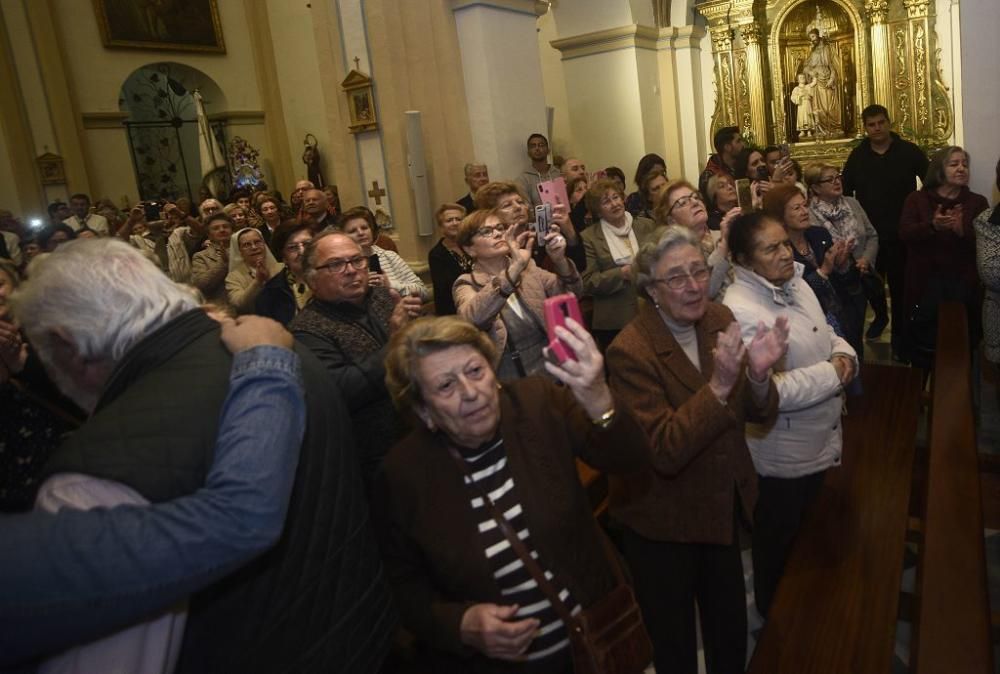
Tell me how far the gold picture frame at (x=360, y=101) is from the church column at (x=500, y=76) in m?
0.87

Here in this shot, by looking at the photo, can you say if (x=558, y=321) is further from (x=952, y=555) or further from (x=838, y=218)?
(x=838, y=218)

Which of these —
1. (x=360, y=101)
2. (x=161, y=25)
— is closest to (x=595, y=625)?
(x=360, y=101)

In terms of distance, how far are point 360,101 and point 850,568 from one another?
5318 millimetres

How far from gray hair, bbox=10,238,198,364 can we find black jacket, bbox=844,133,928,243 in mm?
6116

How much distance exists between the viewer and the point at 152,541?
1038 mm

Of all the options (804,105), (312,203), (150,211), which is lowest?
(312,203)

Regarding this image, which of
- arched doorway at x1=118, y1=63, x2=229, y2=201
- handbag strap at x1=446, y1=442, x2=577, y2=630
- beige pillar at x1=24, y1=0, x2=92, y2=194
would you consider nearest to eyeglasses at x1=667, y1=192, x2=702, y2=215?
handbag strap at x1=446, y1=442, x2=577, y2=630

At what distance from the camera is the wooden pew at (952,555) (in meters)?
1.82

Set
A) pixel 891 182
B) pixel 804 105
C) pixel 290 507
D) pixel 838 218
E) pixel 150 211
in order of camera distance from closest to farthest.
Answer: pixel 290 507, pixel 838 218, pixel 891 182, pixel 150 211, pixel 804 105

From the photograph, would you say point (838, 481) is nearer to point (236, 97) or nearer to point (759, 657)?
point (759, 657)

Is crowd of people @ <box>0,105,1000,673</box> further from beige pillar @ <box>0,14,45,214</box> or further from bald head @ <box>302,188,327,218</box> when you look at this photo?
beige pillar @ <box>0,14,45,214</box>

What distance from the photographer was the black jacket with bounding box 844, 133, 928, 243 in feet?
19.7

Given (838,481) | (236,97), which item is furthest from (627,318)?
(236,97)

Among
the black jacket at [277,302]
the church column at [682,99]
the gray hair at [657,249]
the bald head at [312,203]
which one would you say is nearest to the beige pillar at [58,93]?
the bald head at [312,203]
